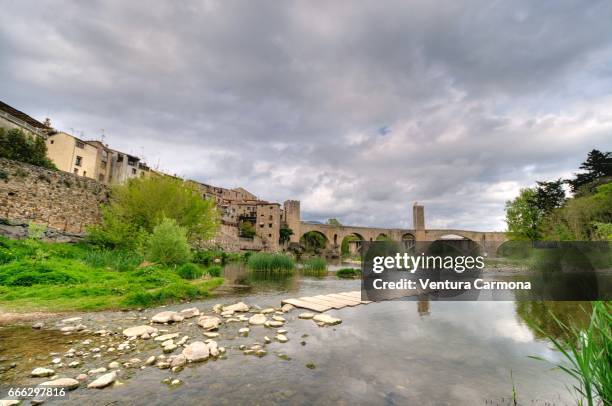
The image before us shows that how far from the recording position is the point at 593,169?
34812 millimetres

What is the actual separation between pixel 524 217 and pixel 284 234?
138 ft

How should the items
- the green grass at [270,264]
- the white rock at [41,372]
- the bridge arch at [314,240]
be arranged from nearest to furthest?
1. the white rock at [41,372]
2. the green grass at [270,264]
3. the bridge arch at [314,240]

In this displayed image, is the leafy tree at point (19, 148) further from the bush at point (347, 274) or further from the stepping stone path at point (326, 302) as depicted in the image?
the bush at point (347, 274)

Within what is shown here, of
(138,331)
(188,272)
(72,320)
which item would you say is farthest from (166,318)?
(188,272)

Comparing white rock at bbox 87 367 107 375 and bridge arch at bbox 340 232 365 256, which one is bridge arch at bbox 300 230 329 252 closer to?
bridge arch at bbox 340 232 365 256

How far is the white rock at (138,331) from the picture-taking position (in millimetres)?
5718

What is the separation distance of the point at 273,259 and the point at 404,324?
50.0 feet

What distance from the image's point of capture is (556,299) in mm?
10992

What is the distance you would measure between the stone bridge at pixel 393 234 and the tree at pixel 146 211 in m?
39.3

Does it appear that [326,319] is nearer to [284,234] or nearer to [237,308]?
[237,308]

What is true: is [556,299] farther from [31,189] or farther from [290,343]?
[31,189]

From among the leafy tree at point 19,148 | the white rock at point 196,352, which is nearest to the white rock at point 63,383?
the white rock at point 196,352

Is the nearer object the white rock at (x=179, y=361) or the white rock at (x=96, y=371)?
the white rock at (x=96, y=371)

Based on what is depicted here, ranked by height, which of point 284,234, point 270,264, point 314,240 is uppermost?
point 284,234
